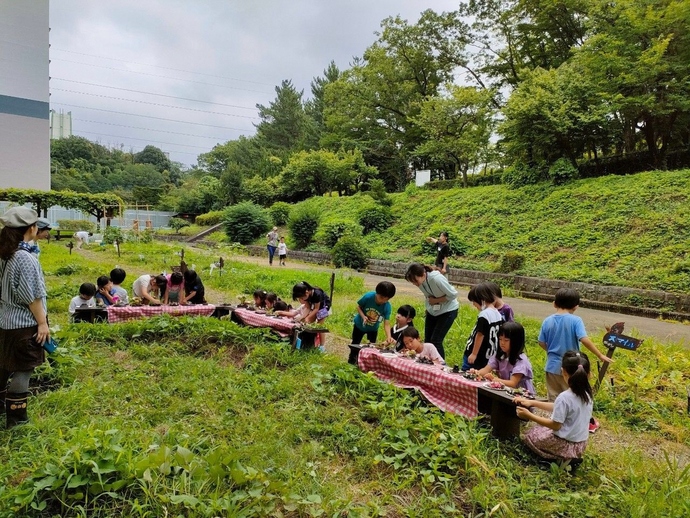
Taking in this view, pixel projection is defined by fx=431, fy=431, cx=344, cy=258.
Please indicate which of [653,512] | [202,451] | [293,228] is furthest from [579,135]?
[202,451]

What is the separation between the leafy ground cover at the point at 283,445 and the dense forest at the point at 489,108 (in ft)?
42.6

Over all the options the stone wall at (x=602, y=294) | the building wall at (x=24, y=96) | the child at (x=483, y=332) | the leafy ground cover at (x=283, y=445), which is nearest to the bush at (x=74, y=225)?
the building wall at (x=24, y=96)

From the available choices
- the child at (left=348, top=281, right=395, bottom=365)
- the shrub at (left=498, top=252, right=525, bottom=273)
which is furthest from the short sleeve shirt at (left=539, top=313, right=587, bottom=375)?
the shrub at (left=498, top=252, right=525, bottom=273)

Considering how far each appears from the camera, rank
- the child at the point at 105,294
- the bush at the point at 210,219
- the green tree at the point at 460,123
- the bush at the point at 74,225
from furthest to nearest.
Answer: the bush at the point at 210,219, the bush at the point at 74,225, the green tree at the point at 460,123, the child at the point at 105,294

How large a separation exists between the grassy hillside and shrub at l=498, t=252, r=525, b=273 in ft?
0.91

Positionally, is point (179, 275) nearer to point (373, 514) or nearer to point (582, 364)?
point (373, 514)

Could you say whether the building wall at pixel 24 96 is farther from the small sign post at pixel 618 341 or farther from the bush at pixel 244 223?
the small sign post at pixel 618 341

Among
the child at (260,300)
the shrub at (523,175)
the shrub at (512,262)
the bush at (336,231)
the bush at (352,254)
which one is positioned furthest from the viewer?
the bush at (336,231)

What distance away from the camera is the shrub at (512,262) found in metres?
12.8

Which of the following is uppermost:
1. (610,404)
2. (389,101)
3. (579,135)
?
(389,101)

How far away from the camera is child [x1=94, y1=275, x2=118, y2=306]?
6578 mm

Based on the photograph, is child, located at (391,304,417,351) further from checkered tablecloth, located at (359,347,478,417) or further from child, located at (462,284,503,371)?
child, located at (462,284,503,371)

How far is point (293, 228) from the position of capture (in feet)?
72.9

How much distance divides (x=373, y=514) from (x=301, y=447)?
84 cm
